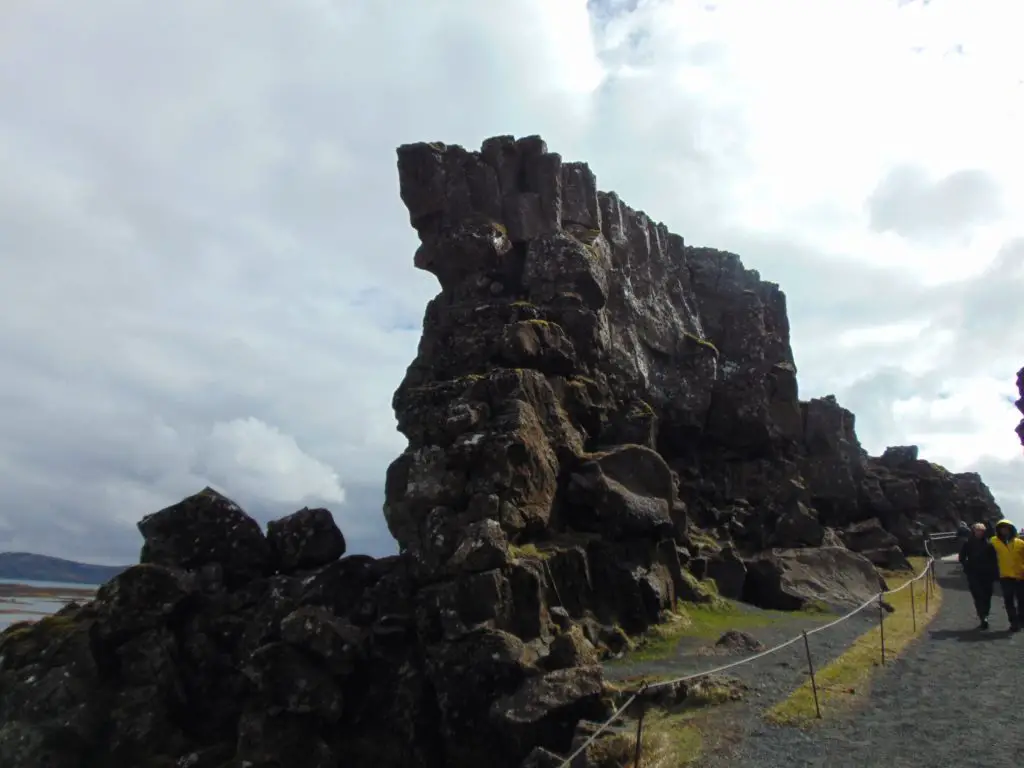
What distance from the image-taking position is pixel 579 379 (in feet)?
139

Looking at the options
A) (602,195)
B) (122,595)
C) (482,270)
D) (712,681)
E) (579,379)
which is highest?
(602,195)

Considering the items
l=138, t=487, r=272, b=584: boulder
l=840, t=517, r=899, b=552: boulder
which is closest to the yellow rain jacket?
l=138, t=487, r=272, b=584: boulder

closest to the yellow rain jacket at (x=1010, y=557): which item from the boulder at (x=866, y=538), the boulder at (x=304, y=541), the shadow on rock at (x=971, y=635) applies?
the shadow on rock at (x=971, y=635)

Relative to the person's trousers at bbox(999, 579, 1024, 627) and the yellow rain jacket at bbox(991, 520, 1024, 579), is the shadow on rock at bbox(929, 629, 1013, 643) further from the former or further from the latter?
the yellow rain jacket at bbox(991, 520, 1024, 579)

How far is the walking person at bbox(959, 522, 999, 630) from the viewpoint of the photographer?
88.3 feet

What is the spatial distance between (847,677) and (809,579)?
74.0 ft

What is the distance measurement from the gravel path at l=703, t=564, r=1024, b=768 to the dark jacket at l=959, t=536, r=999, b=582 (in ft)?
12.2

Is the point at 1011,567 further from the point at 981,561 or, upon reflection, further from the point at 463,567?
the point at 463,567

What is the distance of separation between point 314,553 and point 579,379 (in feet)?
52.7

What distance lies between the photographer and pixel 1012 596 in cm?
2619

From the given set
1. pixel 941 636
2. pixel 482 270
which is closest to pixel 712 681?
pixel 941 636

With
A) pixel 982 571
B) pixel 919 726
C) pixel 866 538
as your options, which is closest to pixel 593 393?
pixel 982 571

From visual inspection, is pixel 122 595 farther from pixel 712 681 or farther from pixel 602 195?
pixel 602 195

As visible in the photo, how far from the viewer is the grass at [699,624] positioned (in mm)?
31750
